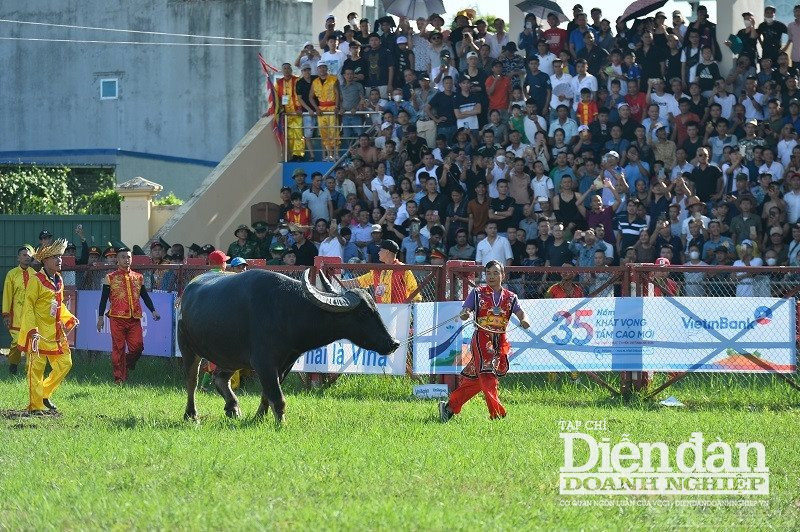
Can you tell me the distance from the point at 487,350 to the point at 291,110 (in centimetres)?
1264

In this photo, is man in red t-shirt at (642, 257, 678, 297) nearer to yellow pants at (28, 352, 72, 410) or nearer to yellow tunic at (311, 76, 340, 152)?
yellow pants at (28, 352, 72, 410)

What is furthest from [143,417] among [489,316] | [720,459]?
[720,459]

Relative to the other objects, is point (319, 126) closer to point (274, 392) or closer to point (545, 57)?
point (545, 57)

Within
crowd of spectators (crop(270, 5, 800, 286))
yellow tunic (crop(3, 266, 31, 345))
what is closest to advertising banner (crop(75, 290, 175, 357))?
yellow tunic (crop(3, 266, 31, 345))

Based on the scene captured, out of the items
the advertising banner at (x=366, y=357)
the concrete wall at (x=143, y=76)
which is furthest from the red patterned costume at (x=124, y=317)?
the concrete wall at (x=143, y=76)

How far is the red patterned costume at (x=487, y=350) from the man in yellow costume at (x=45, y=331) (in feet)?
14.9

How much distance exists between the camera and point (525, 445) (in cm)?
1238

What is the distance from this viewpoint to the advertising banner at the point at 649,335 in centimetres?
1666

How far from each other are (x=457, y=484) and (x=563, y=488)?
825 millimetres

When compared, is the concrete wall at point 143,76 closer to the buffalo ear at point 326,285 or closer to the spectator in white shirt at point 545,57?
→ the spectator in white shirt at point 545,57

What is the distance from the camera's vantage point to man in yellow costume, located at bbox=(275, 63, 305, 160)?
2600 cm

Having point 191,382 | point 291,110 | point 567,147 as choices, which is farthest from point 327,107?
point 191,382

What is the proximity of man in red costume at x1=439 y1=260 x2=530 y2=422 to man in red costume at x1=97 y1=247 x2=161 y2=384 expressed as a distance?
6726 mm

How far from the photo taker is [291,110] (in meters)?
26.0
